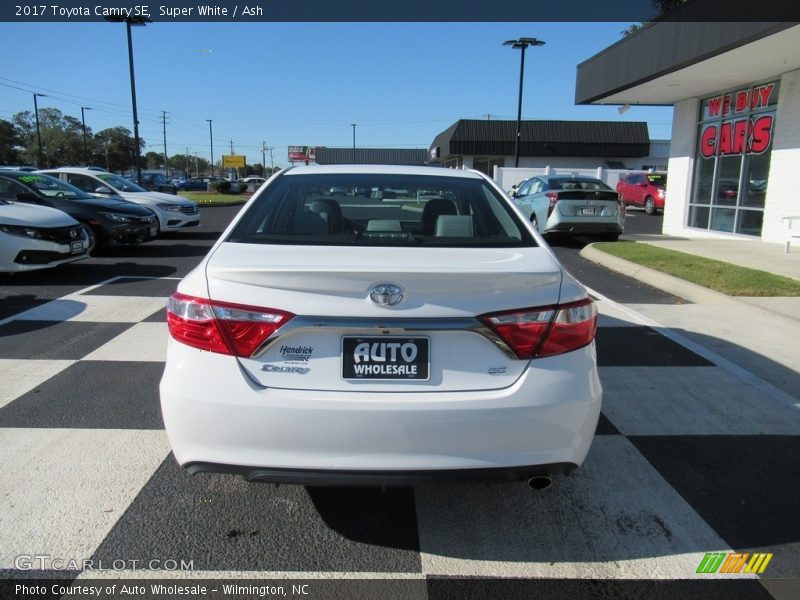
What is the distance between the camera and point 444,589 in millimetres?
2346

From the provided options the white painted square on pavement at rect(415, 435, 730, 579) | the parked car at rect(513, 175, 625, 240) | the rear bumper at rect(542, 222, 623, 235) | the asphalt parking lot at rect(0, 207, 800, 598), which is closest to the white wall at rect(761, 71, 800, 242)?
the parked car at rect(513, 175, 625, 240)

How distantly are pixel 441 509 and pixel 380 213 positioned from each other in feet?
6.49

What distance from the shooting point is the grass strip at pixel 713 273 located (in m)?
7.48

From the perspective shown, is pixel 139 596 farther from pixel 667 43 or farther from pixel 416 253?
pixel 667 43

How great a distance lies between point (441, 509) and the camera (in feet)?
9.50

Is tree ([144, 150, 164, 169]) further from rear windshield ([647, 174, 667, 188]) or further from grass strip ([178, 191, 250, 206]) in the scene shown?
rear windshield ([647, 174, 667, 188])

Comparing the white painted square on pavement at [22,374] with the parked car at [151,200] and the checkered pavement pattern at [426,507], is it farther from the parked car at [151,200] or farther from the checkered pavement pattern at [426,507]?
the parked car at [151,200]

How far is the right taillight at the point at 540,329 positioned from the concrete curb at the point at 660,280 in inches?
226

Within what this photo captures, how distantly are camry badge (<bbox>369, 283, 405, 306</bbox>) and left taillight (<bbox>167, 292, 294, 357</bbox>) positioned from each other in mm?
319

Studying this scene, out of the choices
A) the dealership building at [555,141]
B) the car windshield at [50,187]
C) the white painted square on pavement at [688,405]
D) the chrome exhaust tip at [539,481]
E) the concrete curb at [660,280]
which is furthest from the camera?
the dealership building at [555,141]

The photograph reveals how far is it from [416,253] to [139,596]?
5.57 feet

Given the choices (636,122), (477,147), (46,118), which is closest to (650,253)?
(477,147)

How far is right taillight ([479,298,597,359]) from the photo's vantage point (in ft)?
7.63

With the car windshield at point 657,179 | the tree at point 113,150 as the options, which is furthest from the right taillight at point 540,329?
the tree at point 113,150
